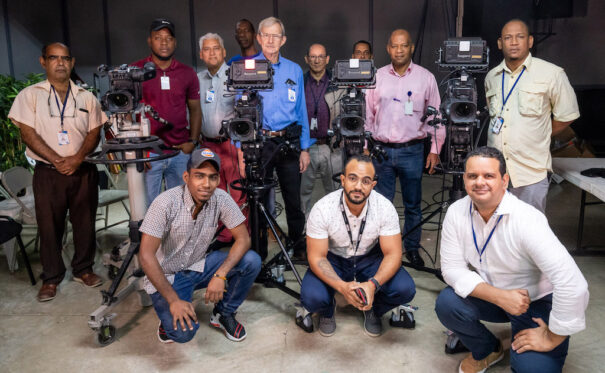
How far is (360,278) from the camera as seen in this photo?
274 cm

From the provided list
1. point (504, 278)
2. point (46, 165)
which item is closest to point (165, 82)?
point (46, 165)

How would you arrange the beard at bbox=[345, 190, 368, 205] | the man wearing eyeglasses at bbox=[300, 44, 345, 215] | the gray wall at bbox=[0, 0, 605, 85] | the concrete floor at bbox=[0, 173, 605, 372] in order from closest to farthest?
the concrete floor at bbox=[0, 173, 605, 372]
the beard at bbox=[345, 190, 368, 205]
the man wearing eyeglasses at bbox=[300, 44, 345, 215]
the gray wall at bbox=[0, 0, 605, 85]

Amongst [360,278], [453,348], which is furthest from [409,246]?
[453,348]

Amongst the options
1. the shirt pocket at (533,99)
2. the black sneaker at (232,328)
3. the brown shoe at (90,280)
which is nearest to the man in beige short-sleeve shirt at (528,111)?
the shirt pocket at (533,99)

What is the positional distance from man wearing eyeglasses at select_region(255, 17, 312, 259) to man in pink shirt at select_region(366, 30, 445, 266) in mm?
527

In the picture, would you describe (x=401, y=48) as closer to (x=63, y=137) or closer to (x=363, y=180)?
(x=363, y=180)

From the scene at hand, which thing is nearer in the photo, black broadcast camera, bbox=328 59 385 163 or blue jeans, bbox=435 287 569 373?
blue jeans, bbox=435 287 569 373

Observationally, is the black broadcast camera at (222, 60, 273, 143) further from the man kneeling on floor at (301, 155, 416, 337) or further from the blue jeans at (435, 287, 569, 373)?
the blue jeans at (435, 287, 569, 373)

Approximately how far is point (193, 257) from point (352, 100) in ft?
4.34

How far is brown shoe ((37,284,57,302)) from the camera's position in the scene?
10.3 ft

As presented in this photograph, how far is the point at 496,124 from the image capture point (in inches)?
123

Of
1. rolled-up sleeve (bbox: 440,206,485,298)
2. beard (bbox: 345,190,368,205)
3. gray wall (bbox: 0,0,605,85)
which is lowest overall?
rolled-up sleeve (bbox: 440,206,485,298)

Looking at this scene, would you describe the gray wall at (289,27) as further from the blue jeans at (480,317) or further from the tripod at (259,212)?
the blue jeans at (480,317)

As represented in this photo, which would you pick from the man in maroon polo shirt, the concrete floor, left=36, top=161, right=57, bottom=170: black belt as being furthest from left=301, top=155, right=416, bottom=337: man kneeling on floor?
left=36, top=161, right=57, bottom=170: black belt
